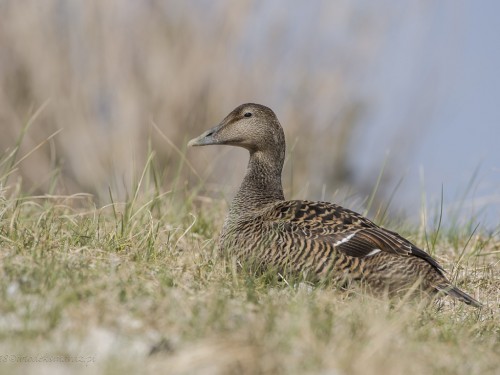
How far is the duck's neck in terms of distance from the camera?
5387 mm

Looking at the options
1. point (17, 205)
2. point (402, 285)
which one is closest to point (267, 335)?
point (402, 285)

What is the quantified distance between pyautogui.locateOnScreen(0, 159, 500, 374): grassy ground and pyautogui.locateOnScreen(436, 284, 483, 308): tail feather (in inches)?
2.3

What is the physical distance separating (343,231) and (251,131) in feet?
3.99

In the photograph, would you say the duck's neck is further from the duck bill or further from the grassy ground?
the grassy ground

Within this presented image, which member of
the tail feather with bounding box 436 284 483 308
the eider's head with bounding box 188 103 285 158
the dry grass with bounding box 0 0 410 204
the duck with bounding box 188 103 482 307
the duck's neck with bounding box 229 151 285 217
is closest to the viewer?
the tail feather with bounding box 436 284 483 308

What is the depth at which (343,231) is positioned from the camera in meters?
4.74

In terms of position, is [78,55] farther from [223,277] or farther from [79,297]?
[79,297]

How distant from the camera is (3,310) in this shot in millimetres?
3090

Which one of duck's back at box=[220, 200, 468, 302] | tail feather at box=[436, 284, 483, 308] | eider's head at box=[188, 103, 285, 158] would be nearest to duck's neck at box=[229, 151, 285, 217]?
eider's head at box=[188, 103, 285, 158]

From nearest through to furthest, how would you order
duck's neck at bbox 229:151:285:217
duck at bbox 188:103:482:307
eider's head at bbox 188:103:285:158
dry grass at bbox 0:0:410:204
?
duck at bbox 188:103:482:307 < duck's neck at bbox 229:151:285:217 < eider's head at bbox 188:103:285:158 < dry grass at bbox 0:0:410:204

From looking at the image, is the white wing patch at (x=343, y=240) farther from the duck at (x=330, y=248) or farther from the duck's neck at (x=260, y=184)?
the duck's neck at (x=260, y=184)

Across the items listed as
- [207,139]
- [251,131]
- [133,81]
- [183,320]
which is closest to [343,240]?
[251,131]

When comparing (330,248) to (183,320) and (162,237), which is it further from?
(183,320)

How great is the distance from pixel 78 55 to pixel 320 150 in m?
2.86
